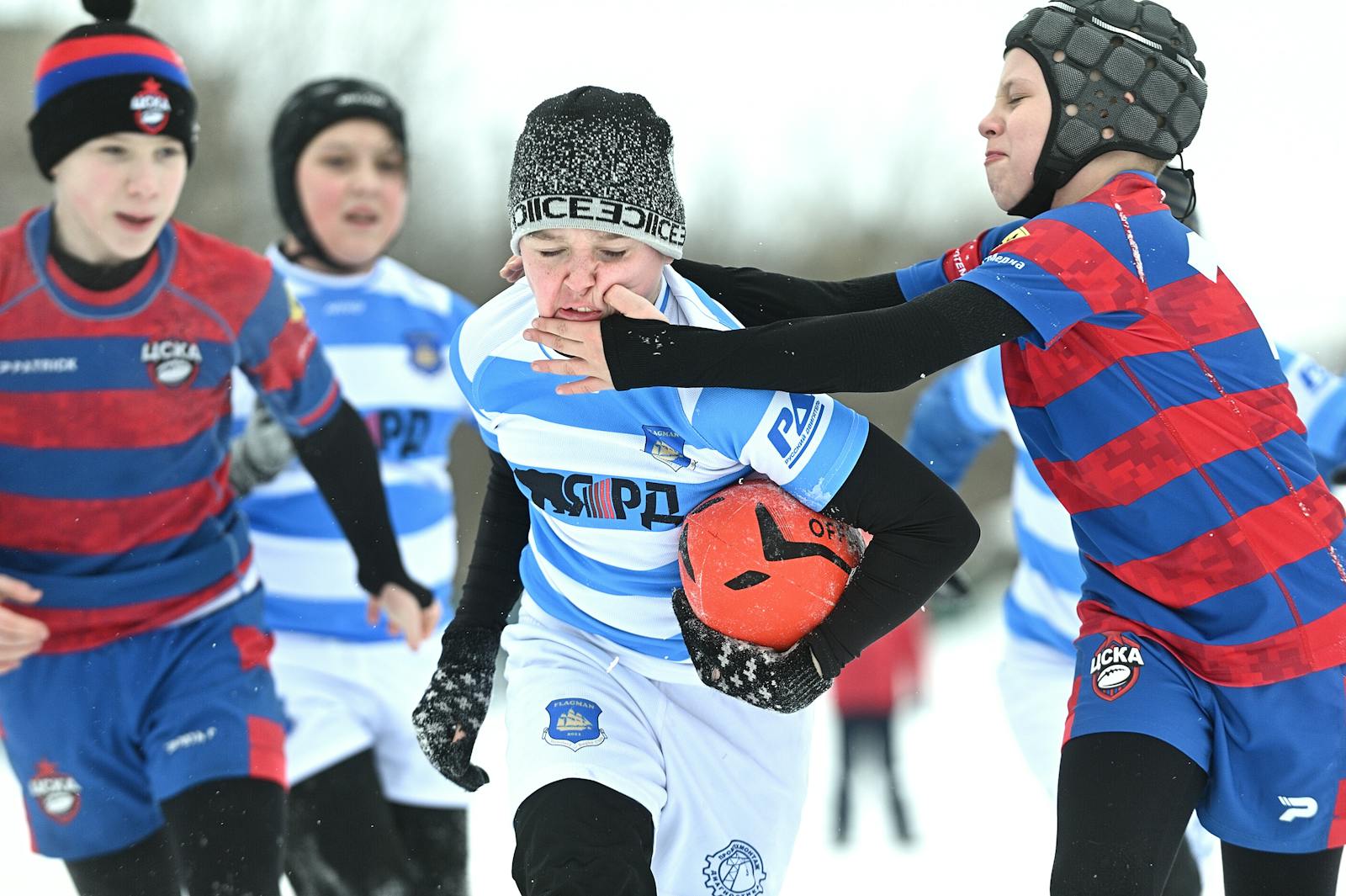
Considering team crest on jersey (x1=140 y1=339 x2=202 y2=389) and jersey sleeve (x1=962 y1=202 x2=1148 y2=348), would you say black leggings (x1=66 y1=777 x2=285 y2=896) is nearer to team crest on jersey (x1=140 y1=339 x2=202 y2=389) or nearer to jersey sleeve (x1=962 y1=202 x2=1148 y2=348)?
team crest on jersey (x1=140 y1=339 x2=202 y2=389)

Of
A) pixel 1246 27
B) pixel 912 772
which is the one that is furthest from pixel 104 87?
pixel 1246 27

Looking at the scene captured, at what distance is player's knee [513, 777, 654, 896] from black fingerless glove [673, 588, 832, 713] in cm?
30


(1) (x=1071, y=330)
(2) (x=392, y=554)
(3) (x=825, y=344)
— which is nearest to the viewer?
(3) (x=825, y=344)

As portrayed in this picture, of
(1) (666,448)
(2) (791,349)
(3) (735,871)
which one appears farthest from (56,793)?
(2) (791,349)

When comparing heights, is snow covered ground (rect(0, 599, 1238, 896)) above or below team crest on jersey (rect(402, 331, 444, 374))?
below

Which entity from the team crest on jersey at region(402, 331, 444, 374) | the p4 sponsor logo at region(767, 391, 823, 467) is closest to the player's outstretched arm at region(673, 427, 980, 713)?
the p4 sponsor logo at region(767, 391, 823, 467)

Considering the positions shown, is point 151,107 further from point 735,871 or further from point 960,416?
point 960,416

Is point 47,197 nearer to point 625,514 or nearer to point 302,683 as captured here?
point 302,683

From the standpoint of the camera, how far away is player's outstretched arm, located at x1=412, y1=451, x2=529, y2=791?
3010mm

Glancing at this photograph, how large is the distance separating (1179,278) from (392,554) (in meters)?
2.28

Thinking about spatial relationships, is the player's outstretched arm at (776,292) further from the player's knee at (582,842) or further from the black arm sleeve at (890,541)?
the player's knee at (582,842)

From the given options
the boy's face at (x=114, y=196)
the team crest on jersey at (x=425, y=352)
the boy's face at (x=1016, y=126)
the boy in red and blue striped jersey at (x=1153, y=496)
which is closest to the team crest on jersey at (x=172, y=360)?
the boy's face at (x=114, y=196)

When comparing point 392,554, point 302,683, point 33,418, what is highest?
point 33,418

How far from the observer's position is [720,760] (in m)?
2.96
